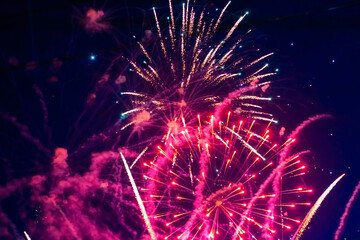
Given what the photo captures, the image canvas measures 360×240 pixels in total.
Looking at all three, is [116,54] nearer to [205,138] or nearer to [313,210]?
[205,138]

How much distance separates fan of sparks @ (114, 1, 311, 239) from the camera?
6.19 meters

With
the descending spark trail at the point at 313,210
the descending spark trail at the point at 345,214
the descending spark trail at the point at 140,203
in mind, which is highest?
the descending spark trail at the point at 140,203

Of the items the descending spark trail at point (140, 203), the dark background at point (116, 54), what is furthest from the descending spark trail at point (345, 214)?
the descending spark trail at point (140, 203)

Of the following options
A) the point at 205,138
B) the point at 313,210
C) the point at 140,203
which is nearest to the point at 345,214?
the point at 313,210

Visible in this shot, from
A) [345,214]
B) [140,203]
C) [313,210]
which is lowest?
[345,214]

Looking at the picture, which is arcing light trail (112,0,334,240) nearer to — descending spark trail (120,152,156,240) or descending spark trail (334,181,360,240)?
descending spark trail (120,152,156,240)

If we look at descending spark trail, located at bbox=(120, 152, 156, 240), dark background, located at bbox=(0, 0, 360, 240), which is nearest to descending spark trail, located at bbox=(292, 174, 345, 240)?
dark background, located at bbox=(0, 0, 360, 240)

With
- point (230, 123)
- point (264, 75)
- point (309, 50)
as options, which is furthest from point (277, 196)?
point (309, 50)

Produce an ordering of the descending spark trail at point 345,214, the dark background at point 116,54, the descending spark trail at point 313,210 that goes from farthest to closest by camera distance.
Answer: the descending spark trail at point 345,214 < the descending spark trail at point 313,210 < the dark background at point 116,54

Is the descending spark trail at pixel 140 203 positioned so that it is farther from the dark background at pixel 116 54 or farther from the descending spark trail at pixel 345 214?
the descending spark trail at pixel 345 214

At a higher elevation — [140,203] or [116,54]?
[116,54]

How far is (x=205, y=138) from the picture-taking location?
22.4 feet

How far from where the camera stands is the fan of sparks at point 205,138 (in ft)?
20.3

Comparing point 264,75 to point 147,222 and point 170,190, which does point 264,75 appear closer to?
point 170,190
